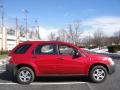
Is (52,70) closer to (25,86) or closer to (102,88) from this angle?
(25,86)

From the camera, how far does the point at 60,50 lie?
11.7 metres

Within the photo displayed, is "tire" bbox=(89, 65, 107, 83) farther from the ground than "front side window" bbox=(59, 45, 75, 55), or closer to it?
closer to it

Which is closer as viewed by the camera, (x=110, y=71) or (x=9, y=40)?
(x=110, y=71)

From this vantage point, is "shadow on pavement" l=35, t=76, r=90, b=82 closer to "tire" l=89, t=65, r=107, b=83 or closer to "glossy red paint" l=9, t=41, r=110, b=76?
"tire" l=89, t=65, r=107, b=83

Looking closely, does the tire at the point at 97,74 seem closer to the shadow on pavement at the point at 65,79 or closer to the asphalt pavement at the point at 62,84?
the asphalt pavement at the point at 62,84

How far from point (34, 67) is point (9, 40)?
4929 cm

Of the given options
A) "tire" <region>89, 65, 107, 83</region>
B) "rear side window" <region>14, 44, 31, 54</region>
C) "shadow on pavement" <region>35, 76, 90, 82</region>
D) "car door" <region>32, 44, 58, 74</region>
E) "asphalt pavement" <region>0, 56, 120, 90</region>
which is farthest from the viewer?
"shadow on pavement" <region>35, 76, 90, 82</region>

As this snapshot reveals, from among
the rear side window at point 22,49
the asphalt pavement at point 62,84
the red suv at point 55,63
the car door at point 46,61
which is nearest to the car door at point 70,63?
the red suv at point 55,63

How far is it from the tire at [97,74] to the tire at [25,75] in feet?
7.82

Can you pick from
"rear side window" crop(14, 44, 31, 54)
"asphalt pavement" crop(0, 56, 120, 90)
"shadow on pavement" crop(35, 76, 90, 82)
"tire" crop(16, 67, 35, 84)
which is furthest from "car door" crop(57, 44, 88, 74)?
"rear side window" crop(14, 44, 31, 54)

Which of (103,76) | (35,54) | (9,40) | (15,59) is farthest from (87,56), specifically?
(9,40)

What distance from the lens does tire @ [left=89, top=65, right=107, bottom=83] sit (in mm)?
11641

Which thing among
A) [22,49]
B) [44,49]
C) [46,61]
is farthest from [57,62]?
[22,49]

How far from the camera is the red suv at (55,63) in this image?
1148cm
